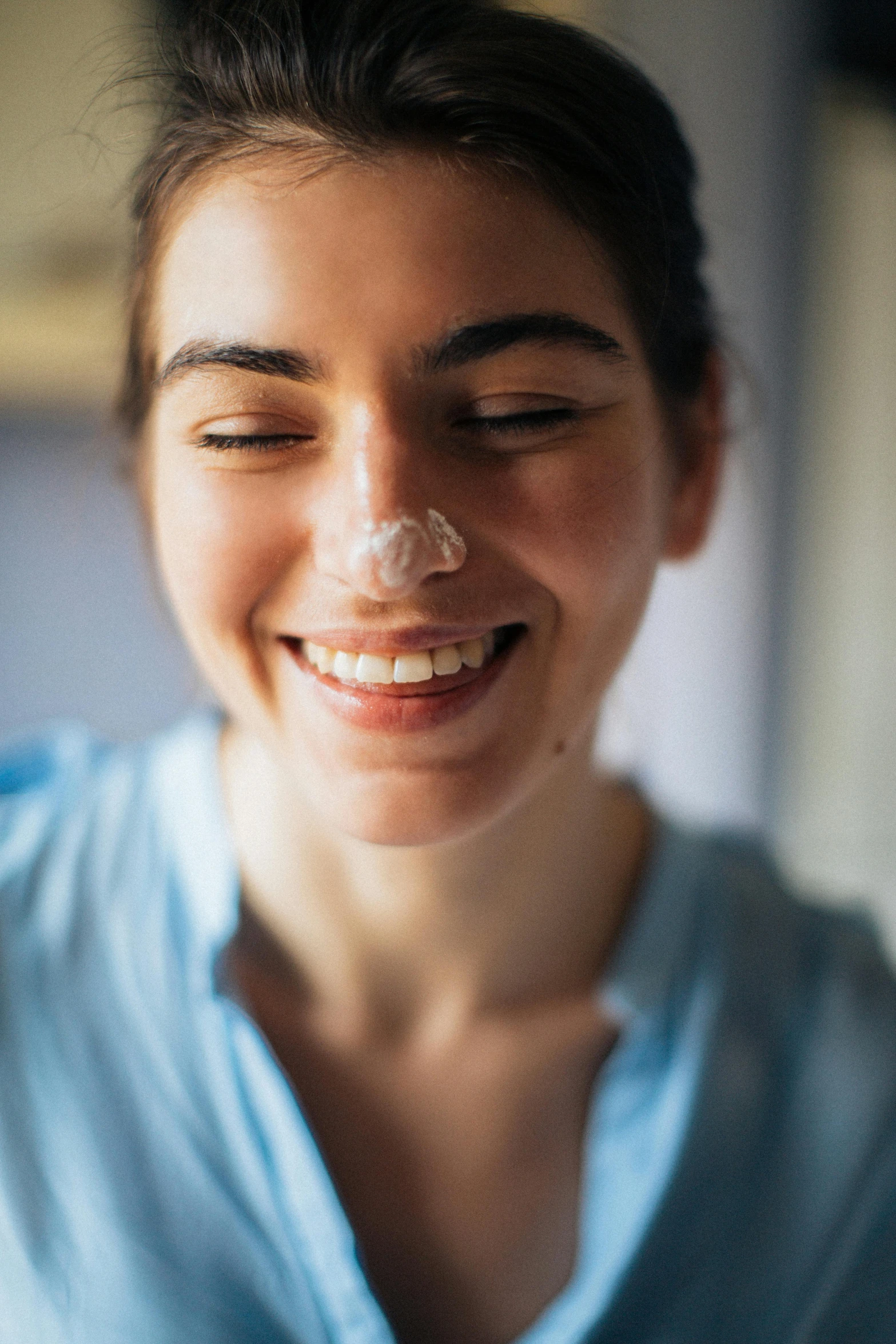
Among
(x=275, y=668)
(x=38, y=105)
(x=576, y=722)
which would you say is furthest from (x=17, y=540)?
(x=576, y=722)

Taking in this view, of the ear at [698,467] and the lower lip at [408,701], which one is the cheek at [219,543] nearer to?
the lower lip at [408,701]

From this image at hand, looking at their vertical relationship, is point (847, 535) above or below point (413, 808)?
above

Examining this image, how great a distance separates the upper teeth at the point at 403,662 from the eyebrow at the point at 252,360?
0.16 meters

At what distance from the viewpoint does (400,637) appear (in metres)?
0.60

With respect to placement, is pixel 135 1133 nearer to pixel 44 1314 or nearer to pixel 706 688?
pixel 44 1314

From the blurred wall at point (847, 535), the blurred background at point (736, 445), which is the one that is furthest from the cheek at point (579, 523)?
the blurred wall at point (847, 535)

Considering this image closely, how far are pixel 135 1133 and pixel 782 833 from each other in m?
1.18

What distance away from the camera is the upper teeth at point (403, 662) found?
2.03 ft

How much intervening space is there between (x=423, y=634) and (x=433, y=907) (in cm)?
25

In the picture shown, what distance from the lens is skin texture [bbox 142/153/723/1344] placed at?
1.82 ft

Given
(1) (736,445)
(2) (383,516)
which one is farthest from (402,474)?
(1) (736,445)

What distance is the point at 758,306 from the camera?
1.40 m

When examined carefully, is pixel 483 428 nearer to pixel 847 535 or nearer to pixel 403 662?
pixel 403 662

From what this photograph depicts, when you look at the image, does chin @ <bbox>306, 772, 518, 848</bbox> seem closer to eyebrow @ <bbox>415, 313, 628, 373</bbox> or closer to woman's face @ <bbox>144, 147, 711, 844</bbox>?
woman's face @ <bbox>144, 147, 711, 844</bbox>
